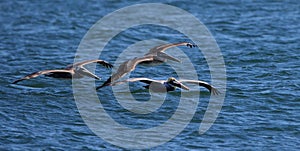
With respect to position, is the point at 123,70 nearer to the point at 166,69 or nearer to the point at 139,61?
the point at 139,61

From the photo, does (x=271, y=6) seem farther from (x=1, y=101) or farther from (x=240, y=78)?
(x=1, y=101)

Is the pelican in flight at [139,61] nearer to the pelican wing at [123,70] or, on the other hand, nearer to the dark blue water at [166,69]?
the pelican wing at [123,70]

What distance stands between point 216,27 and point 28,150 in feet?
48.7

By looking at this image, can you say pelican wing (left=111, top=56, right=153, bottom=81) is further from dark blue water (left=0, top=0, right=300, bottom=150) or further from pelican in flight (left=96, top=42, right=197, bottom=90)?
dark blue water (left=0, top=0, right=300, bottom=150)

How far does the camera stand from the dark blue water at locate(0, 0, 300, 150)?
900 inches

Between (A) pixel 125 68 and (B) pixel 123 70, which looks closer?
(B) pixel 123 70

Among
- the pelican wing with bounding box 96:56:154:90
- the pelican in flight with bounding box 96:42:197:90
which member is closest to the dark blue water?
the pelican in flight with bounding box 96:42:197:90

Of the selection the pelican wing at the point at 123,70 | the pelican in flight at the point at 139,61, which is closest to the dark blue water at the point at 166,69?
the pelican in flight at the point at 139,61

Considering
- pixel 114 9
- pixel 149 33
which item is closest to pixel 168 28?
pixel 149 33

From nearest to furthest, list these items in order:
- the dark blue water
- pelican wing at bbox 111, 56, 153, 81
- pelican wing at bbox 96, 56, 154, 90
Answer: the dark blue water → pelican wing at bbox 96, 56, 154, 90 → pelican wing at bbox 111, 56, 153, 81

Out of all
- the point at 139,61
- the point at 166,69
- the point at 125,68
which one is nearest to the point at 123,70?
the point at 125,68

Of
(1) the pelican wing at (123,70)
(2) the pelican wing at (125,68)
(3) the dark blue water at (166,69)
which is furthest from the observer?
→ (2) the pelican wing at (125,68)

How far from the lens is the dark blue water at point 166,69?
22.9 m

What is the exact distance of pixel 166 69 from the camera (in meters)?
29.7
